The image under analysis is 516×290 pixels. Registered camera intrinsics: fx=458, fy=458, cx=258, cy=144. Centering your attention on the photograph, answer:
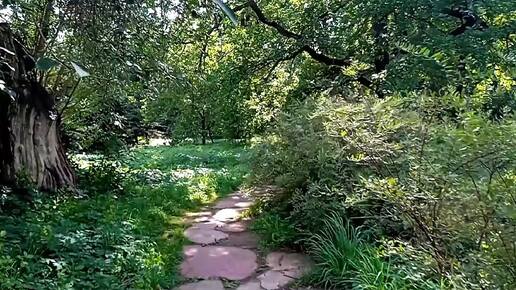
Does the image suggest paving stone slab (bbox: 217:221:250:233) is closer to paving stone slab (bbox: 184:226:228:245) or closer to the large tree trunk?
paving stone slab (bbox: 184:226:228:245)

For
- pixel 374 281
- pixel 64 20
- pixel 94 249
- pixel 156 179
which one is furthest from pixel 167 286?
pixel 156 179

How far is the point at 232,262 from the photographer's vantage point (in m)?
3.49

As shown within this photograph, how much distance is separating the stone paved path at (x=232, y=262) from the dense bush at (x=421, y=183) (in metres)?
0.41

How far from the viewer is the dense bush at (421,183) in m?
1.87

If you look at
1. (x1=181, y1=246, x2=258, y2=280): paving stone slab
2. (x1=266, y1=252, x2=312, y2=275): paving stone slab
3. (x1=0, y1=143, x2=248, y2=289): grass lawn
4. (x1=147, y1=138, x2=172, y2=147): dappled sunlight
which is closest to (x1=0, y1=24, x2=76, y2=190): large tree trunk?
(x1=0, y1=143, x2=248, y2=289): grass lawn

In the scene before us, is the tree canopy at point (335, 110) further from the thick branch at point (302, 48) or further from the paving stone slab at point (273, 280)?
the paving stone slab at point (273, 280)

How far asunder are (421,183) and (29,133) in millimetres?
3933

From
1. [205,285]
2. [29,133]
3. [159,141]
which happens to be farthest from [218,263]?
[159,141]

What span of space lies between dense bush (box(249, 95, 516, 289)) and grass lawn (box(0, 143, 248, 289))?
1264mm

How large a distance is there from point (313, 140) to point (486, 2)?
7.45 feet

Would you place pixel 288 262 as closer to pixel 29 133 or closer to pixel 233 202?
pixel 233 202

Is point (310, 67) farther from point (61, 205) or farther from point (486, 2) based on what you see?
point (61, 205)

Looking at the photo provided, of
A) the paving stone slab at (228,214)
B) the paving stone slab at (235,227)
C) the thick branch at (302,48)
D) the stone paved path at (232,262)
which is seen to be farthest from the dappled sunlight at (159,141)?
the stone paved path at (232,262)

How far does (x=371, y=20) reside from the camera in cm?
544
